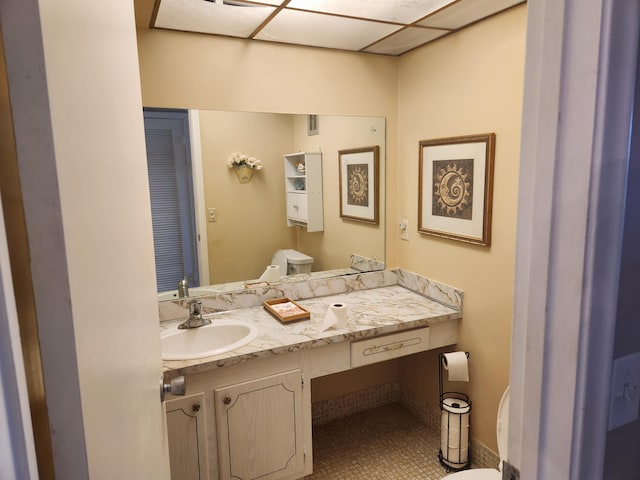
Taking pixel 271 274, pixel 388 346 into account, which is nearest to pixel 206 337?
pixel 271 274

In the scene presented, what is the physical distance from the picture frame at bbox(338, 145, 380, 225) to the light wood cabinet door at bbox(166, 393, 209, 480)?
4.45 ft

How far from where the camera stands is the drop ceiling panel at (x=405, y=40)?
2135 millimetres

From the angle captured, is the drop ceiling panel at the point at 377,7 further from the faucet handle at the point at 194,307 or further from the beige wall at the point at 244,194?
the faucet handle at the point at 194,307

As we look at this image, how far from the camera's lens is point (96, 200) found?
63 cm

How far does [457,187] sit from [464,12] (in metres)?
0.81

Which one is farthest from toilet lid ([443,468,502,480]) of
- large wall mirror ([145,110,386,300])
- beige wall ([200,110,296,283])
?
beige wall ([200,110,296,283])

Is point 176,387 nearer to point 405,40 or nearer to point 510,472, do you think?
point 510,472

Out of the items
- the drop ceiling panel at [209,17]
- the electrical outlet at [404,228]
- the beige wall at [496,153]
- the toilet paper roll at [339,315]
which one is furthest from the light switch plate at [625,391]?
the electrical outlet at [404,228]

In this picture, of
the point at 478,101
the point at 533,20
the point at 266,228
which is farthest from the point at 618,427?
the point at 266,228

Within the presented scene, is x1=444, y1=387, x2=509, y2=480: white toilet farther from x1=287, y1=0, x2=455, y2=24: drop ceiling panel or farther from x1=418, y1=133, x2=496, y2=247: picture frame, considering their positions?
x1=287, y1=0, x2=455, y2=24: drop ceiling panel

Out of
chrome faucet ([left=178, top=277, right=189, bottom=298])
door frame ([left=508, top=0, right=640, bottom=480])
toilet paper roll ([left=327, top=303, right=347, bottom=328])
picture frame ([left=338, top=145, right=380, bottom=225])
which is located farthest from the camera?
picture frame ([left=338, top=145, right=380, bottom=225])

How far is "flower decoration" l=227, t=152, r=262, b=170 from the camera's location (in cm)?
227

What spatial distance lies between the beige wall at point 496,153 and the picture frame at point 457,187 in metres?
0.04

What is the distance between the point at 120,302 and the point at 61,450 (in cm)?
29
